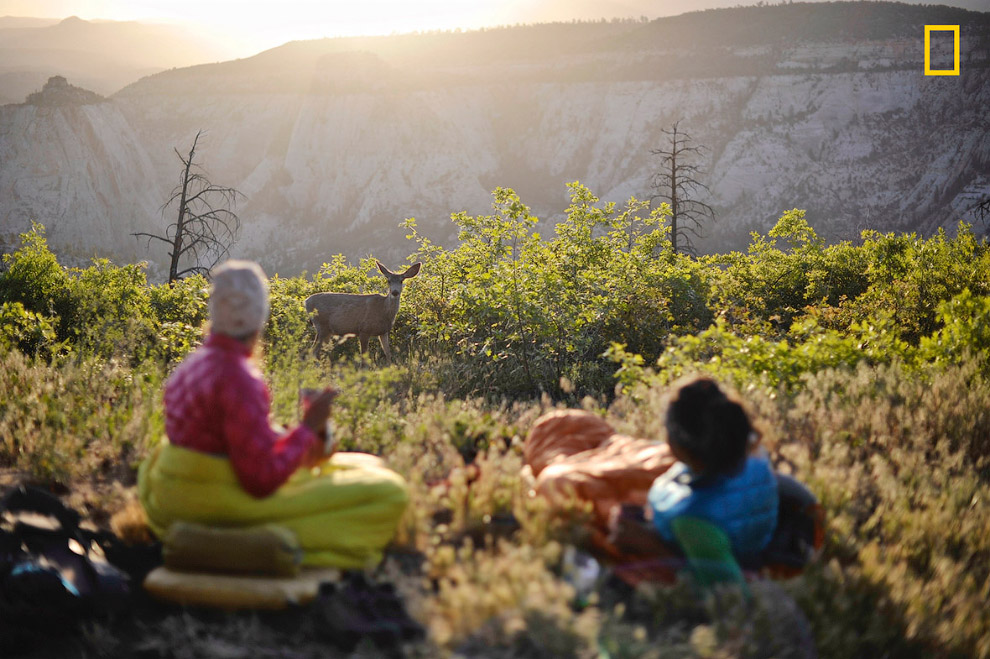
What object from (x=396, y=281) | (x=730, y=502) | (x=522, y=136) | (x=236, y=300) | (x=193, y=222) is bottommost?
(x=730, y=502)

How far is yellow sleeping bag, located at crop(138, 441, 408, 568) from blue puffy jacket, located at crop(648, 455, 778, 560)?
137cm

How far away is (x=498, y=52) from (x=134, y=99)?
34671 mm

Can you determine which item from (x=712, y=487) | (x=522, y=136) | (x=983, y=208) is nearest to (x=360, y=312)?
(x=712, y=487)

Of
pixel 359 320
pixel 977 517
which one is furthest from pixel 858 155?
pixel 977 517

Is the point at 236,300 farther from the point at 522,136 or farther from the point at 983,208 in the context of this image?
the point at 522,136

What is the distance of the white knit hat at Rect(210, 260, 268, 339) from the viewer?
317 cm

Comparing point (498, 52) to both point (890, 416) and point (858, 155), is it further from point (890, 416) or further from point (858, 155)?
point (890, 416)

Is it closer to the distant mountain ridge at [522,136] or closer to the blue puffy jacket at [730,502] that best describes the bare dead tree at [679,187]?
the distant mountain ridge at [522,136]

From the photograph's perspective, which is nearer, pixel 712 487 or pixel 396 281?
pixel 712 487

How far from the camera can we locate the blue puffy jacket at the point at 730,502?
322cm

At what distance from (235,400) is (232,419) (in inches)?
3.5

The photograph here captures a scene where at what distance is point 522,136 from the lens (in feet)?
194

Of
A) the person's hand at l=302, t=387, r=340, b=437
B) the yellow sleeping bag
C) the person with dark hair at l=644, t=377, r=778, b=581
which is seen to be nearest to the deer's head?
the yellow sleeping bag


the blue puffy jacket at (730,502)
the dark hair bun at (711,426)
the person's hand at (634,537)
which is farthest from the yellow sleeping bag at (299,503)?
the dark hair bun at (711,426)
